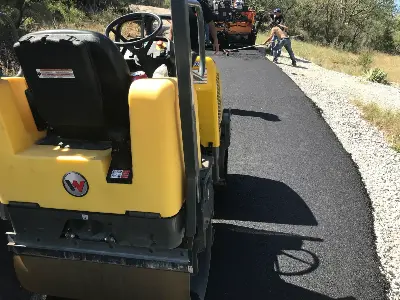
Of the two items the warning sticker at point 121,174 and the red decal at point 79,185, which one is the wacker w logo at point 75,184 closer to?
the red decal at point 79,185

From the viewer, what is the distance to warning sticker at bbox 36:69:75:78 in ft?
7.03

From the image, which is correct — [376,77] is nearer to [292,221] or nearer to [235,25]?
[235,25]

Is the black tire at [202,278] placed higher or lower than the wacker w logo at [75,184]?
lower

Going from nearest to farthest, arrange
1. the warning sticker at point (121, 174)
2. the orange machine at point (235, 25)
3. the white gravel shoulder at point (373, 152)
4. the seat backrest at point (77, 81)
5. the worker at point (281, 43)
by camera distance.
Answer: the seat backrest at point (77, 81) → the warning sticker at point (121, 174) → the white gravel shoulder at point (373, 152) → the worker at point (281, 43) → the orange machine at point (235, 25)

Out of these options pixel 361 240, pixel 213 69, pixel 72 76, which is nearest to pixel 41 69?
pixel 72 76

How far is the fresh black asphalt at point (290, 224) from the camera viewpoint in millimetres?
3219

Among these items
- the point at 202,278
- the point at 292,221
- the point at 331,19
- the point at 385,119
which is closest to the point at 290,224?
the point at 292,221

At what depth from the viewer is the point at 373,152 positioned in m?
5.99

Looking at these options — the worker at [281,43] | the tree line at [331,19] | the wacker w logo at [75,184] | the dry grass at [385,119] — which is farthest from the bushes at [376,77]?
the tree line at [331,19]

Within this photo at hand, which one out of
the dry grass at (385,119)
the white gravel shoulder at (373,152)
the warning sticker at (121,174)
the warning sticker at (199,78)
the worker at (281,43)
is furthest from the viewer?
the worker at (281,43)

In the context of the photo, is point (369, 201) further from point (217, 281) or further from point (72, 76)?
point (72, 76)

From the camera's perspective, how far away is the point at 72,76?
2.15 meters

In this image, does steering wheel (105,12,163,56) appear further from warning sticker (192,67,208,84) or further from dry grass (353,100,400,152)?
dry grass (353,100,400,152)

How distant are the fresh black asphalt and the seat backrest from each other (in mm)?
1507
